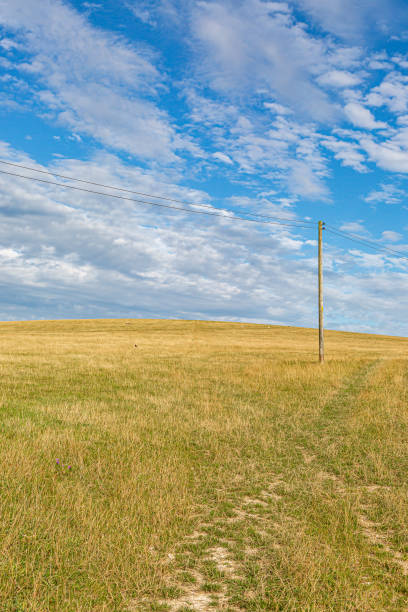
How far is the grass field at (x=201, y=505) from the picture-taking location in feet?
16.2

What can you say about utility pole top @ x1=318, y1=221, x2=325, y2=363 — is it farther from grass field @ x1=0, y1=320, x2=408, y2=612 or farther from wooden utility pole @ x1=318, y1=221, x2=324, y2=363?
grass field @ x1=0, y1=320, x2=408, y2=612

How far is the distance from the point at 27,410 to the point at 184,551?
1034cm

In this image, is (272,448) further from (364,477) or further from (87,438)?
(87,438)

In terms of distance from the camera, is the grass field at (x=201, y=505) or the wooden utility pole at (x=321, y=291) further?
the wooden utility pole at (x=321, y=291)

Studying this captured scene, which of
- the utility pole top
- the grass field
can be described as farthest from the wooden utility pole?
the grass field

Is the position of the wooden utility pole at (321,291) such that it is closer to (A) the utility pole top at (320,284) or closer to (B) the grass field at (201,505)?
(A) the utility pole top at (320,284)

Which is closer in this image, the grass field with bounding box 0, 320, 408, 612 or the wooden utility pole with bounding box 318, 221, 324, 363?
the grass field with bounding box 0, 320, 408, 612

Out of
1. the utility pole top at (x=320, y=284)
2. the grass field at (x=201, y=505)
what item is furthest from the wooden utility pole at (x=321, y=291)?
the grass field at (x=201, y=505)

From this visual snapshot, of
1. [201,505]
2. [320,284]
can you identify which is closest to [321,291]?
[320,284]

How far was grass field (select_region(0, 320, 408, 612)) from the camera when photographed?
4.93 m

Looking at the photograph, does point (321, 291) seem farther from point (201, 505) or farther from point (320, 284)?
point (201, 505)

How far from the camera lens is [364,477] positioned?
30.4ft

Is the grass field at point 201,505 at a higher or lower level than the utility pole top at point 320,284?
lower

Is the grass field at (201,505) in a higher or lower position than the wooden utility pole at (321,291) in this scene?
lower
